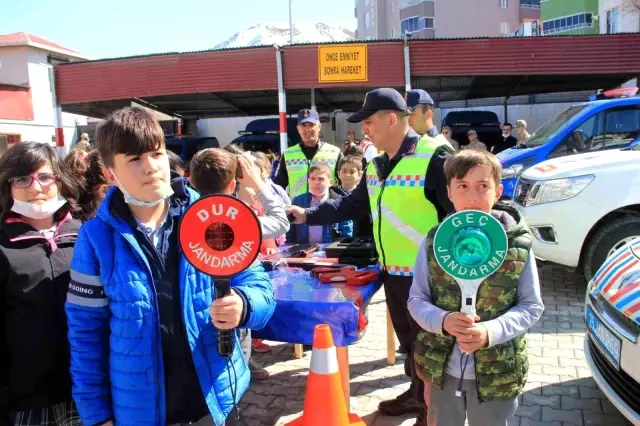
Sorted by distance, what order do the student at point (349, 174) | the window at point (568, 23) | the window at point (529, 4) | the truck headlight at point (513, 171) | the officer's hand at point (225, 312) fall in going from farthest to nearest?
the window at point (529, 4) < the window at point (568, 23) < the truck headlight at point (513, 171) < the student at point (349, 174) < the officer's hand at point (225, 312)

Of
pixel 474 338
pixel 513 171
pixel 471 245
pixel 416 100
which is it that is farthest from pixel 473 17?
pixel 474 338

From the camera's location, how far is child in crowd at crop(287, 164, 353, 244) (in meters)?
4.48

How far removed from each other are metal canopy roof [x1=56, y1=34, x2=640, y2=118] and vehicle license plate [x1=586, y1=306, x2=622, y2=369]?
1221cm

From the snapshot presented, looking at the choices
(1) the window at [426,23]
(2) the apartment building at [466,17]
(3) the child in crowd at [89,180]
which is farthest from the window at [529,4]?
(3) the child in crowd at [89,180]

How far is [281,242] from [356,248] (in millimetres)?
1055

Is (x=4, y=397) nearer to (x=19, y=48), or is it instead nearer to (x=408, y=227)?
(x=408, y=227)

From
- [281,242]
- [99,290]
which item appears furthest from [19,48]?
[99,290]

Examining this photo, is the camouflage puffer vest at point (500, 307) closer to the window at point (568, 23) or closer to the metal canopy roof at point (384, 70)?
the metal canopy roof at point (384, 70)

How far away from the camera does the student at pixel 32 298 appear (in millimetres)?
1954

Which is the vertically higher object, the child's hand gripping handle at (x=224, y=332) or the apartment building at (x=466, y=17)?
the apartment building at (x=466, y=17)

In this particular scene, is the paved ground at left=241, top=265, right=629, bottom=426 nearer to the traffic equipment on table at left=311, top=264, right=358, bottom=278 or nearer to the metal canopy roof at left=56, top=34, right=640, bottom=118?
the traffic equipment on table at left=311, top=264, right=358, bottom=278

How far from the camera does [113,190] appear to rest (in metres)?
1.81

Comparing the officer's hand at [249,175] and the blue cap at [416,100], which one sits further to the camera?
the blue cap at [416,100]

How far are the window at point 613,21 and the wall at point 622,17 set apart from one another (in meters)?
0.25
